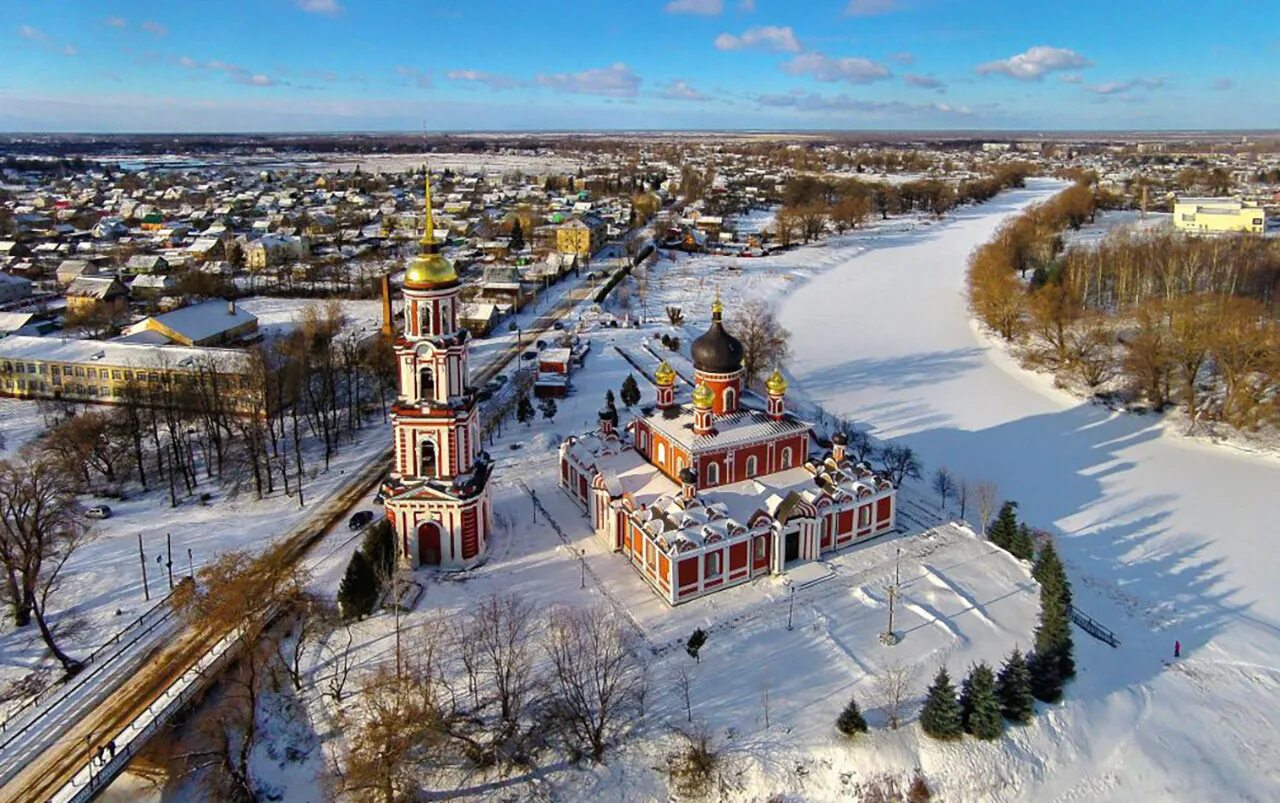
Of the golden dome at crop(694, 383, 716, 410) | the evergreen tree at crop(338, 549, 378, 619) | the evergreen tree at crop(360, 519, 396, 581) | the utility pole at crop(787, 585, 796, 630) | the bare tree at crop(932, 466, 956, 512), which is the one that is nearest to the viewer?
the evergreen tree at crop(338, 549, 378, 619)

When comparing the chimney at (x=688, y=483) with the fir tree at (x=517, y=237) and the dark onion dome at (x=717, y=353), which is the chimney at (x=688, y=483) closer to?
the dark onion dome at (x=717, y=353)

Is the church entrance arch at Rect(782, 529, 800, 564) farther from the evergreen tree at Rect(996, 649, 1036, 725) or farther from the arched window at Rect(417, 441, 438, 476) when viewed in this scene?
the arched window at Rect(417, 441, 438, 476)

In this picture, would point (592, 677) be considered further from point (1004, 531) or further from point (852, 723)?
point (1004, 531)

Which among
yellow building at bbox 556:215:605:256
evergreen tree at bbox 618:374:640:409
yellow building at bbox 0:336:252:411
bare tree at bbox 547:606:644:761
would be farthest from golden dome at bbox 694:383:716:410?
yellow building at bbox 556:215:605:256

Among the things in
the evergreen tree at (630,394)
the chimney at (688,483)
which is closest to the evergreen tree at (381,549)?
the chimney at (688,483)

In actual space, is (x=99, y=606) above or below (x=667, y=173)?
below

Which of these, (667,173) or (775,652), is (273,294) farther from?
(667,173)

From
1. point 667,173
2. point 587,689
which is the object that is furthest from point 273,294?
point 667,173
